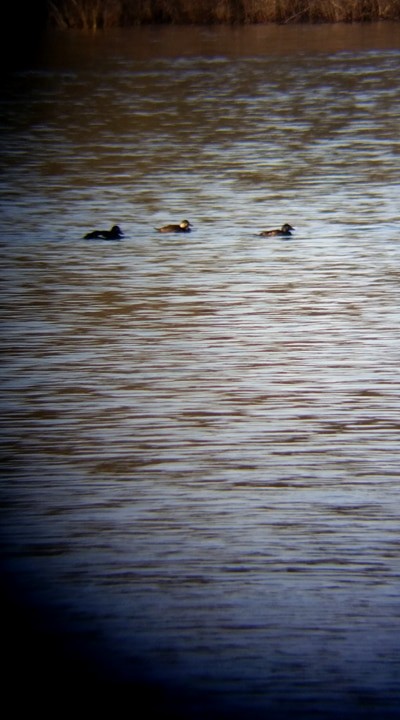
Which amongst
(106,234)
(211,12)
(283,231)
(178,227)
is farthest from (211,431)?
(211,12)

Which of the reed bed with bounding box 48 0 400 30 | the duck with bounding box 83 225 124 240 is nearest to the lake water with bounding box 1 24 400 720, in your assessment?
the duck with bounding box 83 225 124 240

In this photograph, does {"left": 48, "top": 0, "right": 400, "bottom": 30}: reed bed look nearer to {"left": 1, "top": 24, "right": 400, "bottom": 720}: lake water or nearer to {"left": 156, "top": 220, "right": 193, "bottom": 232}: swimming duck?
{"left": 1, "top": 24, "right": 400, "bottom": 720}: lake water

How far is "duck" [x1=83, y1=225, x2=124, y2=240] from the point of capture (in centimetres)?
925

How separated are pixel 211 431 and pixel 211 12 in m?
27.3

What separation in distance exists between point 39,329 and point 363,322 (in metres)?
1.41

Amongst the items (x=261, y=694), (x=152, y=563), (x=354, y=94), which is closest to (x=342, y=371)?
(x=152, y=563)

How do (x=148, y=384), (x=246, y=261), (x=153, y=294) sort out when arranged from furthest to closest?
(x=246, y=261), (x=153, y=294), (x=148, y=384)

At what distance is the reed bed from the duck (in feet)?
71.0

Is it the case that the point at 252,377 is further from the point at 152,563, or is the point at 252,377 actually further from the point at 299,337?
the point at 152,563

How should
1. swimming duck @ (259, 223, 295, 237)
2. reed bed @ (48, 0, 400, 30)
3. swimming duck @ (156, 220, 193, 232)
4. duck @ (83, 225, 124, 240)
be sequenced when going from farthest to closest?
1. reed bed @ (48, 0, 400, 30)
2. swimming duck @ (156, 220, 193, 232)
3. duck @ (83, 225, 124, 240)
4. swimming duck @ (259, 223, 295, 237)

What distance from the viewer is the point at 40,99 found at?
1967cm

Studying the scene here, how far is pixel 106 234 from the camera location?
9258mm

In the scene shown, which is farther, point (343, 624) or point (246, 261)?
point (246, 261)

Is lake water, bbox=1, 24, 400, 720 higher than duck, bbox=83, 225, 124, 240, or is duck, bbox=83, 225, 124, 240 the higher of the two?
lake water, bbox=1, 24, 400, 720
